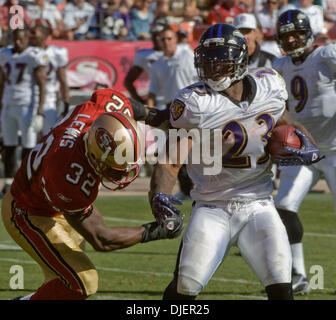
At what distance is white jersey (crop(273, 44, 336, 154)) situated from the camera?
21.9 feet

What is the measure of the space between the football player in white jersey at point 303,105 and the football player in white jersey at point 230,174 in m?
1.71

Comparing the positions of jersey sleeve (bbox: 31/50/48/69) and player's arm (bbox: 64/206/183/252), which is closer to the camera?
player's arm (bbox: 64/206/183/252)

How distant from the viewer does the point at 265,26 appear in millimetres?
12922

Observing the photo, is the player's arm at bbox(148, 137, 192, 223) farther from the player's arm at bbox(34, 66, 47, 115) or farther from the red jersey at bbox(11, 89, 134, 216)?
the player's arm at bbox(34, 66, 47, 115)

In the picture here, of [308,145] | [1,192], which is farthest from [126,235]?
[1,192]

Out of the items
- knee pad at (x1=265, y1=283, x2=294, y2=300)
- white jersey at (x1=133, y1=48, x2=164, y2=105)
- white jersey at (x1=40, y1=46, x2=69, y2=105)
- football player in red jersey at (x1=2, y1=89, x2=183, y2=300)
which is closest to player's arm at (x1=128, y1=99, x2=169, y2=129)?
football player in red jersey at (x1=2, y1=89, x2=183, y2=300)

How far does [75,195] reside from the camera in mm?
4320

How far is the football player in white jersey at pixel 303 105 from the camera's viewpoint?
638 cm

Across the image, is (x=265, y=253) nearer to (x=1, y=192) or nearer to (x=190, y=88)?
(x=190, y=88)

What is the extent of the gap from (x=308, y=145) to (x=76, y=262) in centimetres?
137

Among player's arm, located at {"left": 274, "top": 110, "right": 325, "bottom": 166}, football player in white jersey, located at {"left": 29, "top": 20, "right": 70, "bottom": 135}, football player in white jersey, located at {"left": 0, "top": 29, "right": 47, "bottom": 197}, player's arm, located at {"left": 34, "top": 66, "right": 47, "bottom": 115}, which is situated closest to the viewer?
player's arm, located at {"left": 274, "top": 110, "right": 325, "bottom": 166}

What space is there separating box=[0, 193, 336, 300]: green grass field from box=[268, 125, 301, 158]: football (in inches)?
65.3

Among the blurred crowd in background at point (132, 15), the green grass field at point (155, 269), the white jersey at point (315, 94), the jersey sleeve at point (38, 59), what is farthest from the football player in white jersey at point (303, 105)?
the blurred crowd in background at point (132, 15)

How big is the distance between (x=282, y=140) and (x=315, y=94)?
2.23 meters
